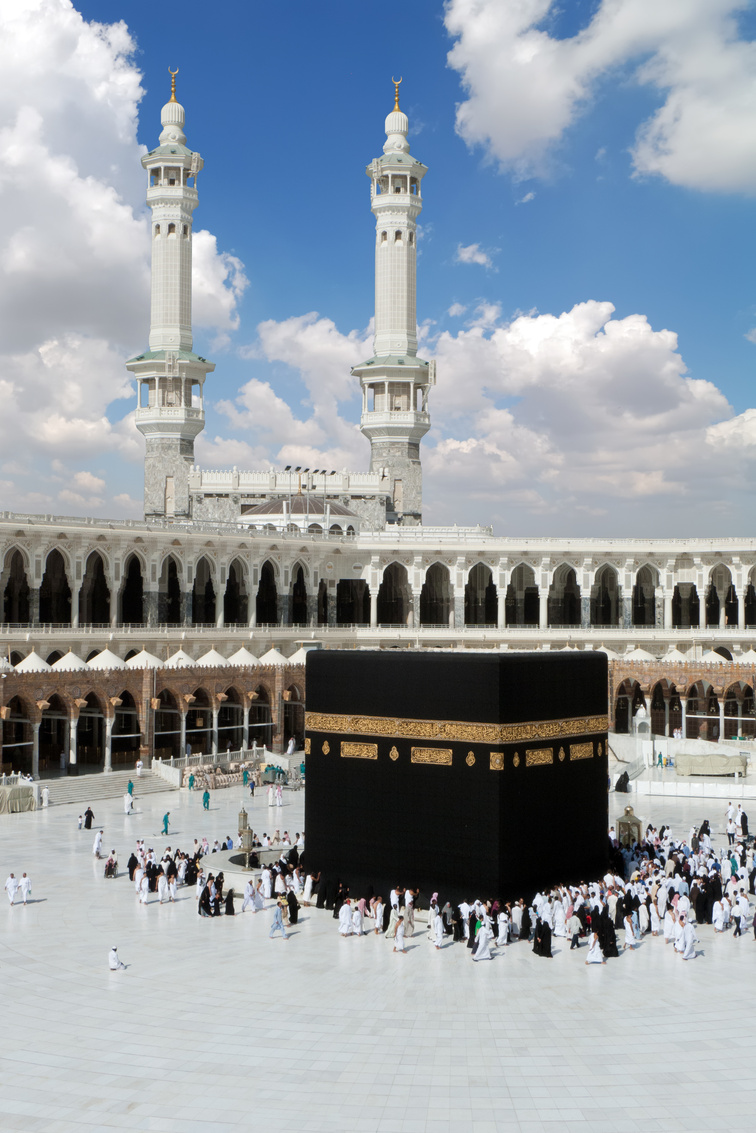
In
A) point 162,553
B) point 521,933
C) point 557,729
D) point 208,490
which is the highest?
point 208,490

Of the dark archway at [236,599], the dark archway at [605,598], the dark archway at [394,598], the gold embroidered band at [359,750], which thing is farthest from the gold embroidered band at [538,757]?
the dark archway at [605,598]

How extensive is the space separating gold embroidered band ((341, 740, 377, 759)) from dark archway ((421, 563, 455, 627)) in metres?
30.4

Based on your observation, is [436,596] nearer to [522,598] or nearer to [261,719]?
[522,598]

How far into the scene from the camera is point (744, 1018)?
13.1 meters

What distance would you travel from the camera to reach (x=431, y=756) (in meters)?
17.4

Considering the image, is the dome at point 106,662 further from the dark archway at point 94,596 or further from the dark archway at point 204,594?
the dark archway at point 204,594

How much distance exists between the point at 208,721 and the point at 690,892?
20900 millimetres

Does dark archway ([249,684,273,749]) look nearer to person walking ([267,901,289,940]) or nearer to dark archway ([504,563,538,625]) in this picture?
dark archway ([504,563,538,625])

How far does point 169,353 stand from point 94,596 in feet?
47.5

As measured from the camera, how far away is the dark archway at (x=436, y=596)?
48.9 metres

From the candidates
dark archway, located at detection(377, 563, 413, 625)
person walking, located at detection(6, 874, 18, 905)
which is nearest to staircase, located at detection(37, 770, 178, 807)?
person walking, located at detection(6, 874, 18, 905)

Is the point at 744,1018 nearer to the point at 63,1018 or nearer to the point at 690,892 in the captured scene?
the point at 690,892

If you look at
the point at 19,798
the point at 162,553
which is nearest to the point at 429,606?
the point at 162,553

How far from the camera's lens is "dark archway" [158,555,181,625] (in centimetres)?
4016
